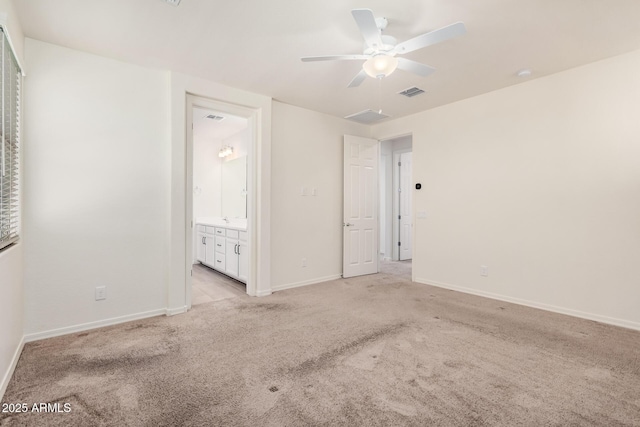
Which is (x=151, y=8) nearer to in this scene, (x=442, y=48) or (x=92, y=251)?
(x=92, y=251)

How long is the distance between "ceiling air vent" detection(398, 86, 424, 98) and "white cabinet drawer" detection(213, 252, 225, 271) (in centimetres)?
360

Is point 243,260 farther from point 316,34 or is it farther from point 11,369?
point 316,34

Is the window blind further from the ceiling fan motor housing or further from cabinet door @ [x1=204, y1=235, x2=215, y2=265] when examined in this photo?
cabinet door @ [x1=204, y1=235, x2=215, y2=265]

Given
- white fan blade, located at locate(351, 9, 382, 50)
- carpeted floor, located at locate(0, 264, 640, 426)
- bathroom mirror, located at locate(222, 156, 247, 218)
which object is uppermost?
white fan blade, located at locate(351, 9, 382, 50)

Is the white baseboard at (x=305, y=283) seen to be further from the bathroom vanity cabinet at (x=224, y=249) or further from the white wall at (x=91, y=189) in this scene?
the white wall at (x=91, y=189)

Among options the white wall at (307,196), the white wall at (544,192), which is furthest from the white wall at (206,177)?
the white wall at (544,192)

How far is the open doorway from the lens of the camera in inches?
261

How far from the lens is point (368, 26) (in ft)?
6.50

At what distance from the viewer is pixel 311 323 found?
2967 millimetres

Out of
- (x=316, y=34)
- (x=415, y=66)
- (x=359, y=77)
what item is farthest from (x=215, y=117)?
(x=415, y=66)

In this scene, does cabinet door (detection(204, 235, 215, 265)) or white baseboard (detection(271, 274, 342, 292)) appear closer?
white baseboard (detection(271, 274, 342, 292))

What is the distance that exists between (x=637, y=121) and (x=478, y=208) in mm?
1657

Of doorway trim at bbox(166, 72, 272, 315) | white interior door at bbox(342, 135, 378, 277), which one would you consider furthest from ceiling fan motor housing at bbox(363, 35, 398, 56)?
white interior door at bbox(342, 135, 378, 277)

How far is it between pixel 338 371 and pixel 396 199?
5.04m
